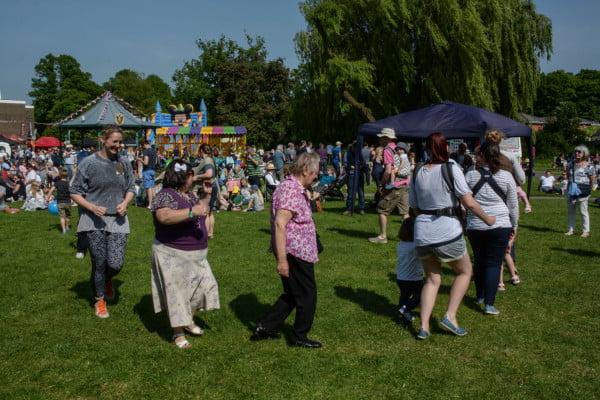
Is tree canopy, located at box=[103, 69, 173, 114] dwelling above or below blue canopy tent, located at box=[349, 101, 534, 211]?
above

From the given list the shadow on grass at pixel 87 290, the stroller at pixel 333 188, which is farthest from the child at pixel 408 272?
the stroller at pixel 333 188

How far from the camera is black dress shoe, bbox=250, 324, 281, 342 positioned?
459 cm

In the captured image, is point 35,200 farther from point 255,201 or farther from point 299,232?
point 299,232

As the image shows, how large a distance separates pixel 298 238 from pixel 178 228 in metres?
1.06

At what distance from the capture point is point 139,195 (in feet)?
50.8

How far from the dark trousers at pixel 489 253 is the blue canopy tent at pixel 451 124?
6.36 meters

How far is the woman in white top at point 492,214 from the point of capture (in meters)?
5.11

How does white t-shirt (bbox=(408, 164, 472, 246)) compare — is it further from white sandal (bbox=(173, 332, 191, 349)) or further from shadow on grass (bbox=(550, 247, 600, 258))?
shadow on grass (bbox=(550, 247, 600, 258))

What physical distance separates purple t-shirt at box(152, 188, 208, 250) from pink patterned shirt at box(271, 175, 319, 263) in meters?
0.73

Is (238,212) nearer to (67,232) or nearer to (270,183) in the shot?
(270,183)

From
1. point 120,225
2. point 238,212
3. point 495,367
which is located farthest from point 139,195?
point 495,367

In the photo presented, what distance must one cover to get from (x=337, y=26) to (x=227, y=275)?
59.5ft

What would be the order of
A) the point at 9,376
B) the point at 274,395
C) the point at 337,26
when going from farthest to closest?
the point at 337,26 → the point at 9,376 → the point at 274,395

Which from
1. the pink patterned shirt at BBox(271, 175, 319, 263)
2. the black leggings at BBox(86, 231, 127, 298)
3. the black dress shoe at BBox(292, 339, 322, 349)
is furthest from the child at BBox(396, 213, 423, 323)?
the black leggings at BBox(86, 231, 127, 298)
